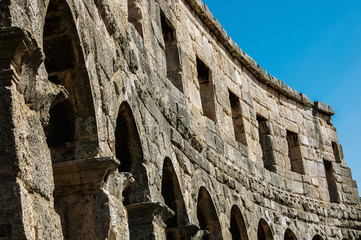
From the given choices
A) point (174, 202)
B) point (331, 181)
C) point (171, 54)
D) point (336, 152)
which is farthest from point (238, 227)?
point (336, 152)

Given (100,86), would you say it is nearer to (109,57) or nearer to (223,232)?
(109,57)

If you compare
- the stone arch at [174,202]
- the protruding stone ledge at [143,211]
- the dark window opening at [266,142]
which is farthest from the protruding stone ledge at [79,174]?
the dark window opening at [266,142]

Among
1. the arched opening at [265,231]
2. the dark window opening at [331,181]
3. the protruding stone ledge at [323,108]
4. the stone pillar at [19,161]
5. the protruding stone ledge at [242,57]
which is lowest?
the stone pillar at [19,161]

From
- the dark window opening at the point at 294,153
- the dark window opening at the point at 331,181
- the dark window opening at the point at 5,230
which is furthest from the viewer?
the dark window opening at the point at 331,181

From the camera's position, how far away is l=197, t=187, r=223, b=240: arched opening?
8.75 metres

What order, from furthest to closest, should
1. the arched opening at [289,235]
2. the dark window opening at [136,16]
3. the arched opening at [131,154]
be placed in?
the arched opening at [289,235], the dark window opening at [136,16], the arched opening at [131,154]

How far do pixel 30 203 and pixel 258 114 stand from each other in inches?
396

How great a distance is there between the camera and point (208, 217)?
8883 millimetres

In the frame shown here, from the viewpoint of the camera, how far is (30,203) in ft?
10.5

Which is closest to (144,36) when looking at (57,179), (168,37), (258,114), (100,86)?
(168,37)

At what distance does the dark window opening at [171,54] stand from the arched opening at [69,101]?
3790mm

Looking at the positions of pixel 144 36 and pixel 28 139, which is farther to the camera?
pixel 144 36

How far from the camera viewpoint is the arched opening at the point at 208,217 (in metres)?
8.75

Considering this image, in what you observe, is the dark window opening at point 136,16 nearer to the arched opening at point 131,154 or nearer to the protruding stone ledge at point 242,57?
the arched opening at point 131,154
